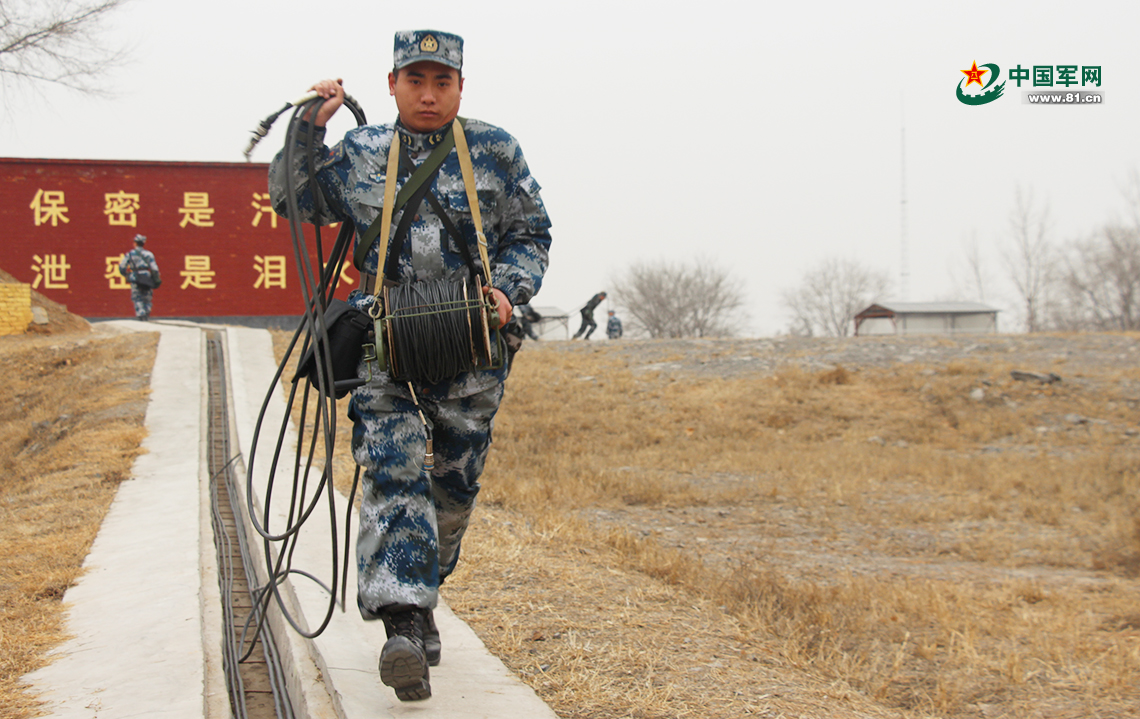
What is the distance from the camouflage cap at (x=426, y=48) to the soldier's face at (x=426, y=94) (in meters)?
0.03

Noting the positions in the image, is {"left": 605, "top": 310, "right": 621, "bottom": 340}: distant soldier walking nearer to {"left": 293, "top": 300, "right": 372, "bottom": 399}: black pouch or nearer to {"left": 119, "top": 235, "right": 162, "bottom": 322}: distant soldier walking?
{"left": 119, "top": 235, "right": 162, "bottom": 322}: distant soldier walking

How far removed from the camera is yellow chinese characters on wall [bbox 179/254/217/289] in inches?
842

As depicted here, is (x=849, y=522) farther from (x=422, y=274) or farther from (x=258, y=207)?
(x=258, y=207)

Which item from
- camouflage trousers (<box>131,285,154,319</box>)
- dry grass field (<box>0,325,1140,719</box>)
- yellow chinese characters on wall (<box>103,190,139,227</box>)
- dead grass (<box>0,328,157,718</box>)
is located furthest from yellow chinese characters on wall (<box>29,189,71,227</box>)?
dry grass field (<box>0,325,1140,719</box>)

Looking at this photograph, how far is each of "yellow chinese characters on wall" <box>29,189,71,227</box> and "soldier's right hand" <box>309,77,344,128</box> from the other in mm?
20873

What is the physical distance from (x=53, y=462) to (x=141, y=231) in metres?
15.9

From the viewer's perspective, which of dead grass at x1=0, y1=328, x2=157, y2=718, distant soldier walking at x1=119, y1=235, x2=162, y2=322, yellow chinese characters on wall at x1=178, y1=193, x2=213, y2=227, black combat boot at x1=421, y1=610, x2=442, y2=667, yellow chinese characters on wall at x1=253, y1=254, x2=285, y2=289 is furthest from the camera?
yellow chinese characters on wall at x1=253, y1=254, x2=285, y2=289

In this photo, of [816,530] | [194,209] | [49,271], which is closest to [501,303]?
[816,530]

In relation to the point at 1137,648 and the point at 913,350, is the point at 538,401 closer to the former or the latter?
the point at 913,350

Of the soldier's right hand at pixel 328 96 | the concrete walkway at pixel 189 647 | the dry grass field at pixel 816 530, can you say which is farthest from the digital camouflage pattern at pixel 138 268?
the soldier's right hand at pixel 328 96

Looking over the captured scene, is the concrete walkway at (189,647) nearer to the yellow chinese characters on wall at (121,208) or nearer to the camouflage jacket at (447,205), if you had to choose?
the camouflage jacket at (447,205)

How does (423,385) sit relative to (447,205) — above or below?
below

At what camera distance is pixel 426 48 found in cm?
276

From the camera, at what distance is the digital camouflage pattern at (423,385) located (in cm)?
263
